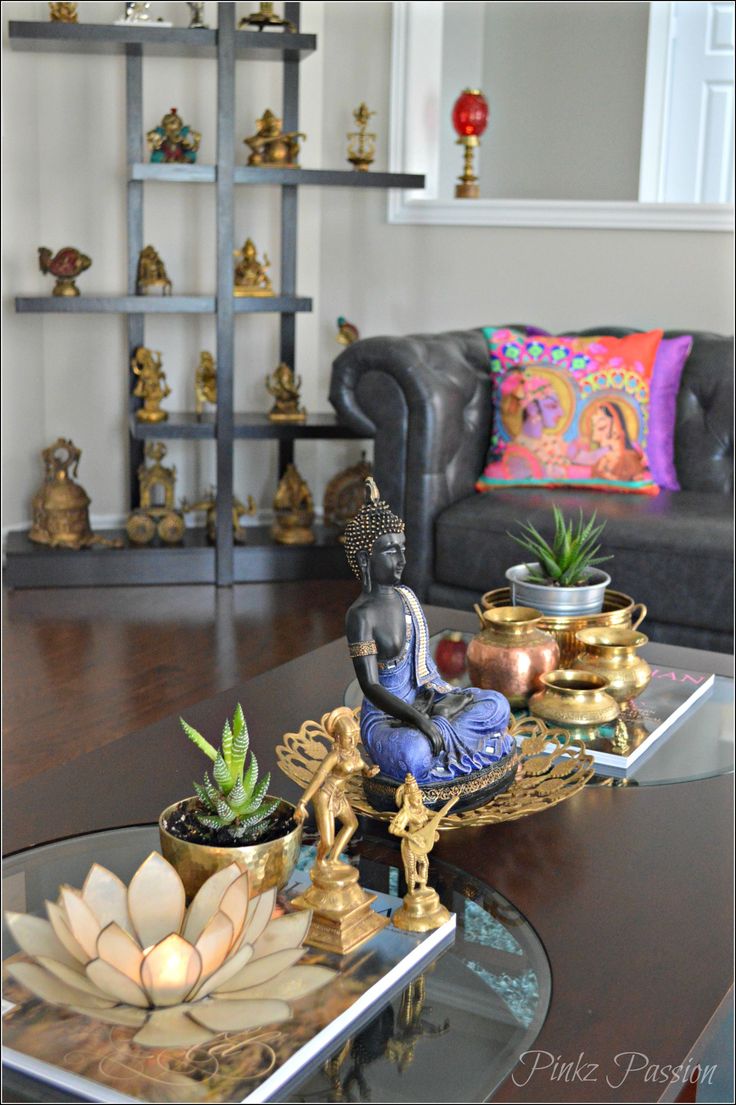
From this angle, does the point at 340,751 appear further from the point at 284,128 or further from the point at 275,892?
the point at 284,128

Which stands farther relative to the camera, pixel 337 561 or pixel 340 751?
pixel 337 561

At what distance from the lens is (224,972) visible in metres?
0.91

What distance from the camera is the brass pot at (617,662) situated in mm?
1684

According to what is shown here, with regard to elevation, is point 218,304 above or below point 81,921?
above

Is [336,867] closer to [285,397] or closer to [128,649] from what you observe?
[128,649]

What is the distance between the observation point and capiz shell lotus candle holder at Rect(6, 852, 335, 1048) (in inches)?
35.2

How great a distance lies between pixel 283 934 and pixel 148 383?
10.2 feet

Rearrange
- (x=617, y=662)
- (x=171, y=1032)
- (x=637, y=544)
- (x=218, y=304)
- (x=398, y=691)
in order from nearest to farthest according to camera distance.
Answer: (x=171, y=1032), (x=398, y=691), (x=617, y=662), (x=637, y=544), (x=218, y=304)

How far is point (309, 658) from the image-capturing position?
187cm

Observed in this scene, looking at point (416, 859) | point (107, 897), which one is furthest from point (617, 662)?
point (107, 897)

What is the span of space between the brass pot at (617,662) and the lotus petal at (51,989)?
92 centimetres

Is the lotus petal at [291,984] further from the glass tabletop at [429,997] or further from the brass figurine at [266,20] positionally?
the brass figurine at [266,20]

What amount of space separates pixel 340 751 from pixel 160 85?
3.57 metres

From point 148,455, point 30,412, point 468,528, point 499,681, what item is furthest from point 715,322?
point 499,681
